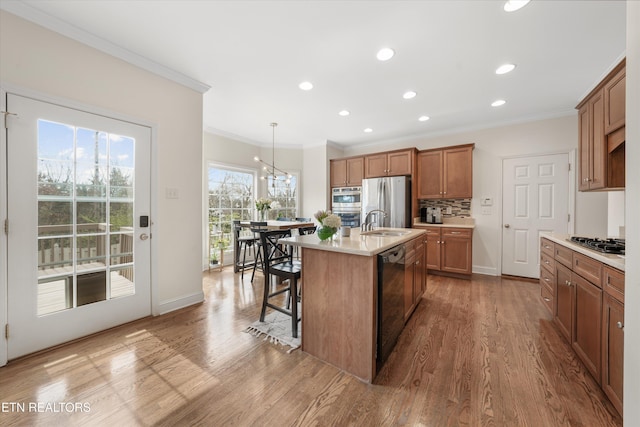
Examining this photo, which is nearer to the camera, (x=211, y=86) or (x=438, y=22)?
(x=438, y=22)

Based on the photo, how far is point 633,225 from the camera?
832mm

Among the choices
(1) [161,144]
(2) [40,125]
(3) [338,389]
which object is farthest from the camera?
(1) [161,144]

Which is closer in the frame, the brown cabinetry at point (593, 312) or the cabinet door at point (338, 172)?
the brown cabinetry at point (593, 312)

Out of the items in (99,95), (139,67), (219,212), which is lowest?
(219,212)

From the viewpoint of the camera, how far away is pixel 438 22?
1.90 metres

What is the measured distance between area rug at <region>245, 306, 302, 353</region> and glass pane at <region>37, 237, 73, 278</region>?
1.62 meters

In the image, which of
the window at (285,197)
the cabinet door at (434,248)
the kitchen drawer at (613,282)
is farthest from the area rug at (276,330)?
the window at (285,197)

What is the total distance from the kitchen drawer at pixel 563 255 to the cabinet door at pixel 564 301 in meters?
0.05

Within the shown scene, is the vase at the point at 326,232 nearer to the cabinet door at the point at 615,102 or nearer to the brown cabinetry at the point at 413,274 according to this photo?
the brown cabinetry at the point at 413,274

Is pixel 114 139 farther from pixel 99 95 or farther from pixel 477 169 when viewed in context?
pixel 477 169

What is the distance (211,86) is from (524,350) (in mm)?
4139

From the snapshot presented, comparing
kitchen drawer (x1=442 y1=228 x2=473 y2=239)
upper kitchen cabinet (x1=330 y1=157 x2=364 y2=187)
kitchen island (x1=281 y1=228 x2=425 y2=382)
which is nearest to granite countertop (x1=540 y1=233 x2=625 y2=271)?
kitchen island (x1=281 y1=228 x2=425 y2=382)

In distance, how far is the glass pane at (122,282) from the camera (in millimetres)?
2279

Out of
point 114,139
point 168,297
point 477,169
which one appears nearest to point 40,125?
point 114,139
